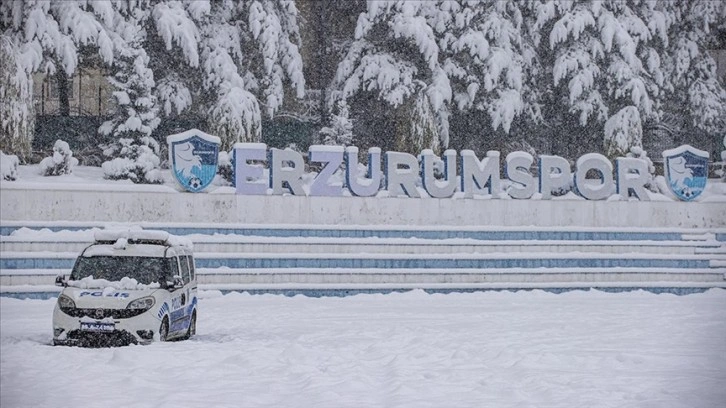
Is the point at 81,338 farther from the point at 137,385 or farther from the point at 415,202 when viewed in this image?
the point at 415,202

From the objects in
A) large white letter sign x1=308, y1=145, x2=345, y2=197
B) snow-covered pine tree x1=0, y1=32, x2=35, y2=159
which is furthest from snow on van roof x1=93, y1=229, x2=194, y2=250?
snow-covered pine tree x1=0, y1=32, x2=35, y2=159

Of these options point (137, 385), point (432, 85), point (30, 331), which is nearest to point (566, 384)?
point (137, 385)

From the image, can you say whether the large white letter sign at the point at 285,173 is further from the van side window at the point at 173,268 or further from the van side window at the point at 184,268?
the van side window at the point at 173,268

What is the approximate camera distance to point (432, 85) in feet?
108

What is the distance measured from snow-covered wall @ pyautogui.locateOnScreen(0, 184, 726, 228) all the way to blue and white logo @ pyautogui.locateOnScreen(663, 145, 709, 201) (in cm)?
46

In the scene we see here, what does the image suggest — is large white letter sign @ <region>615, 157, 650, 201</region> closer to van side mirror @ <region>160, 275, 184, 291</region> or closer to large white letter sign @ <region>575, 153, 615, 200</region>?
large white letter sign @ <region>575, 153, 615, 200</region>

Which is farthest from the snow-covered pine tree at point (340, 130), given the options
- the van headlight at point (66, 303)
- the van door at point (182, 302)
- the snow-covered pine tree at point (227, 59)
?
the van headlight at point (66, 303)

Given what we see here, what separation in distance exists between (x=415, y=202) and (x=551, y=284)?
420 centimetres

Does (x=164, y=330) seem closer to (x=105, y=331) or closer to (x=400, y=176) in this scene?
(x=105, y=331)

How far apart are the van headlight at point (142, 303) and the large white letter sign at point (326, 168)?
10710 mm

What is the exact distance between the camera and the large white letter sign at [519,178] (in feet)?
91.9

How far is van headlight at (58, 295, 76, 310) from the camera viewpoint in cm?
1575

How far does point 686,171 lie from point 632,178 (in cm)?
171

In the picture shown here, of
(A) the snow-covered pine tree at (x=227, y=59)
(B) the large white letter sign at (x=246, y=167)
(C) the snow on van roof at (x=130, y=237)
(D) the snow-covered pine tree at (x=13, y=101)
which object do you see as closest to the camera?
(C) the snow on van roof at (x=130, y=237)
